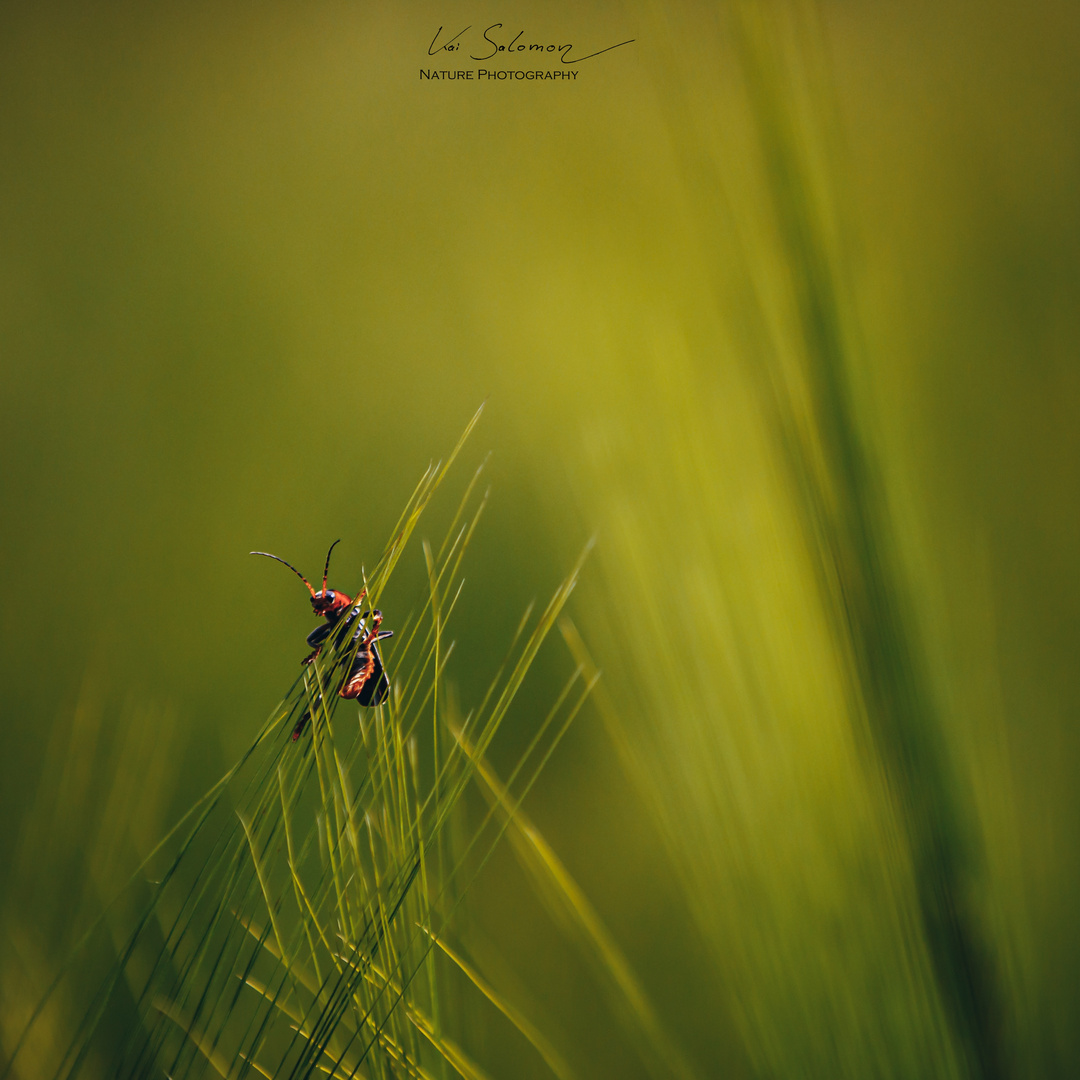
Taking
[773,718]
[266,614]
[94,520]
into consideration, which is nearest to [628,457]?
[773,718]
